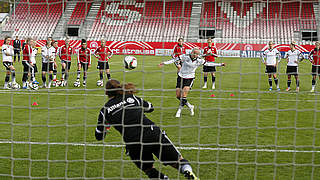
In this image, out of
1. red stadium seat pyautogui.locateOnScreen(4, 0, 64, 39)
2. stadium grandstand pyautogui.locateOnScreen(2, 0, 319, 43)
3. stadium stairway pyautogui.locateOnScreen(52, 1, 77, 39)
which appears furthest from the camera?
stadium grandstand pyautogui.locateOnScreen(2, 0, 319, 43)

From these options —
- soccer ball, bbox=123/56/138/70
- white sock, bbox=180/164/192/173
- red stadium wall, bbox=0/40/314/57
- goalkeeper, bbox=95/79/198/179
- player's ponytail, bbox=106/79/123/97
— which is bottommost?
white sock, bbox=180/164/192/173

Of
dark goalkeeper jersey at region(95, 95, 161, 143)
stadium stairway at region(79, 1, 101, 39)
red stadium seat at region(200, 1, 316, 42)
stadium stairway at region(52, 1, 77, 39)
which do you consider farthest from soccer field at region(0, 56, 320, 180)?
red stadium seat at region(200, 1, 316, 42)

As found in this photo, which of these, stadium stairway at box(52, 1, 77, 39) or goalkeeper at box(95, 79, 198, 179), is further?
stadium stairway at box(52, 1, 77, 39)

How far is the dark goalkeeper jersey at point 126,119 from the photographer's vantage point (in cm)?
513

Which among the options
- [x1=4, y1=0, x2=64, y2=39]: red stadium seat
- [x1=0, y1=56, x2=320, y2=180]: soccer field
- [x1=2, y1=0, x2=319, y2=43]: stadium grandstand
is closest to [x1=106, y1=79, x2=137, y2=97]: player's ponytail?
[x1=0, y1=56, x2=320, y2=180]: soccer field

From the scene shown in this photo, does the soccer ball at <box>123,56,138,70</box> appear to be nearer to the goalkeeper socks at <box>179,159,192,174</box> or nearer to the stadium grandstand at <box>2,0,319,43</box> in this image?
the stadium grandstand at <box>2,0,319,43</box>

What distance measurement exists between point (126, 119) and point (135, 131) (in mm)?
208

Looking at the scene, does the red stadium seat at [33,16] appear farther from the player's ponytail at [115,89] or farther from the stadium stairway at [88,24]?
the player's ponytail at [115,89]

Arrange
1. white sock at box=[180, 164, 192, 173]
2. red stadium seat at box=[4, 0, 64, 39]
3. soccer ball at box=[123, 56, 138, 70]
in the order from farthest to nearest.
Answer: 1. soccer ball at box=[123, 56, 138, 70]
2. red stadium seat at box=[4, 0, 64, 39]
3. white sock at box=[180, 164, 192, 173]

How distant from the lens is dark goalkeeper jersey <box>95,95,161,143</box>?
5133mm

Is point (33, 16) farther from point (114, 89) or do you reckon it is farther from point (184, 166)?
point (184, 166)

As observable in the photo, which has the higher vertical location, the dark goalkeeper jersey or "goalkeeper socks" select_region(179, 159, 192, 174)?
the dark goalkeeper jersey

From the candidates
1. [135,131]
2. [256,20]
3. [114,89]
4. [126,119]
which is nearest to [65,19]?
[114,89]

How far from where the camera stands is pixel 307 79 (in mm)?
20109
